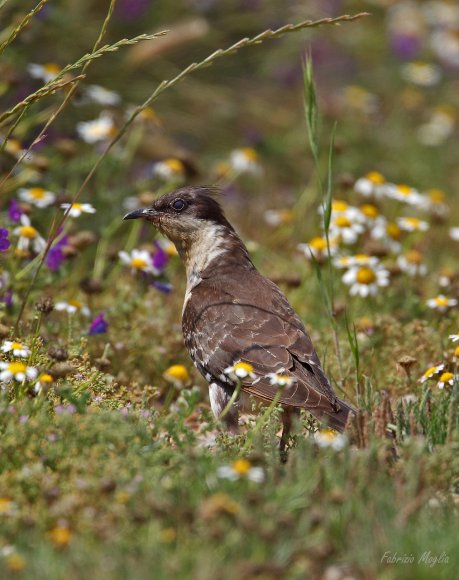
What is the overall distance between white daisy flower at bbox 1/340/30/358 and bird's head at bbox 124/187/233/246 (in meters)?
1.85

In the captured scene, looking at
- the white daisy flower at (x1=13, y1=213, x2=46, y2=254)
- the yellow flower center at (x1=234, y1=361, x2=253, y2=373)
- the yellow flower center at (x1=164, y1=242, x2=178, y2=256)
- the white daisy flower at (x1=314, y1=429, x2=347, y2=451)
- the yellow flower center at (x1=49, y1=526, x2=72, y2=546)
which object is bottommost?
the yellow flower center at (x1=164, y1=242, x2=178, y2=256)

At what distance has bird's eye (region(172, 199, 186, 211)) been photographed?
6.23m

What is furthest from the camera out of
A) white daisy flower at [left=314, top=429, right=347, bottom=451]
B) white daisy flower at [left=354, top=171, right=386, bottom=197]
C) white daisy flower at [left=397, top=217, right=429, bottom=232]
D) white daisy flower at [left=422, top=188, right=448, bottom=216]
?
white daisy flower at [left=422, top=188, right=448, bottom=216]

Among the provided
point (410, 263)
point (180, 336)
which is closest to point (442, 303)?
point (410, 263)

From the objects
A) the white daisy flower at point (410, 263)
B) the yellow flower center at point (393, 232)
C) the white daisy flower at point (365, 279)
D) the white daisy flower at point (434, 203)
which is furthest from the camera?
the white daisy flower at point (434, 203)

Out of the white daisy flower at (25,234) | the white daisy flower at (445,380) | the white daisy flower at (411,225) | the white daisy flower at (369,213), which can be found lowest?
the white daisy flower at (411,225)

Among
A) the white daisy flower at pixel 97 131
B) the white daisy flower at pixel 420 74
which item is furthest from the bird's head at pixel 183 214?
the white daisy flower at pixel 420 74

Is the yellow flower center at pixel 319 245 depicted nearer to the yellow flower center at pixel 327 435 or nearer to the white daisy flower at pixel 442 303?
the white daisy flower at pixel 442 303

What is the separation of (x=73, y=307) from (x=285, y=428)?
4.81ft

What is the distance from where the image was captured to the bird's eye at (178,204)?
623 centimetres

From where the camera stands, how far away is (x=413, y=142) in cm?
1153

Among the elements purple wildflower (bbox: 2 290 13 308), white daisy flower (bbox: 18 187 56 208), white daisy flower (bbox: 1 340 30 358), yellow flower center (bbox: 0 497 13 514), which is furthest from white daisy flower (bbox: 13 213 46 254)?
yellow flower center (bbox: 0 497 13 514)

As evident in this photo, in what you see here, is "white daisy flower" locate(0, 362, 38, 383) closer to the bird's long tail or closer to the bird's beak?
A: the bird's long tail

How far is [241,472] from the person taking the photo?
11.4 feet
